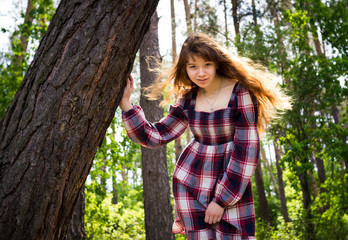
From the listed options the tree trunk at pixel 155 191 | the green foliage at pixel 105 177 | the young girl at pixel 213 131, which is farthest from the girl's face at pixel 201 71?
the green foliage at pixel 105 177

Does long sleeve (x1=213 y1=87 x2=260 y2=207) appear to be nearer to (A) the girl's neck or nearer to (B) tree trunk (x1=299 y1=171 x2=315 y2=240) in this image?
(A) the girl's neck

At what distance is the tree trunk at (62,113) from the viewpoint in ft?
4.96

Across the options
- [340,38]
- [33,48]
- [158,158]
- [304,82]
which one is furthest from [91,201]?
[340,38]

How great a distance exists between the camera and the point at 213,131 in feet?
7.64

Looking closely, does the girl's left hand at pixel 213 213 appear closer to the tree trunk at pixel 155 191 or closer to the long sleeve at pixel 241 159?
the long sleeve at pixel 241 159

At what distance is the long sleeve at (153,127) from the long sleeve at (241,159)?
0.44m

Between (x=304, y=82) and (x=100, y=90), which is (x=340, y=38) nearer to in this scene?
(x=304, y=82)

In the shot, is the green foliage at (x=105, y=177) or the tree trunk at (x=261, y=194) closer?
the green foliage at (x=105, y=177)

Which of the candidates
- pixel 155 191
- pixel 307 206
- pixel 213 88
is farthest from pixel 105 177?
pixel 213 88

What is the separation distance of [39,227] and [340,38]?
679 cm

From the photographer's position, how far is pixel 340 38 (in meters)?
6.86

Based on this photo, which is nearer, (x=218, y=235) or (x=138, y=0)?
(x=138, y=0)

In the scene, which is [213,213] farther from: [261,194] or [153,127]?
[261,194]

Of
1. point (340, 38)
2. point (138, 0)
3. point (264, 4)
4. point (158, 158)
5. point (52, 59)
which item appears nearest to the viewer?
point (52, 59)
